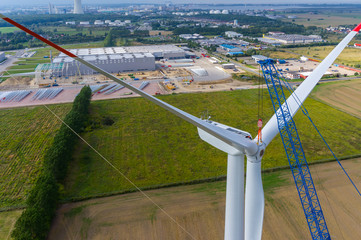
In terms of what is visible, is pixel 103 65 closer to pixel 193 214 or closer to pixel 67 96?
pixel 67 96

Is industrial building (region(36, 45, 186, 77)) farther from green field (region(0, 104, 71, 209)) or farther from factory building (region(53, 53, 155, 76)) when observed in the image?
green field (region(0, 104, 71, 209))

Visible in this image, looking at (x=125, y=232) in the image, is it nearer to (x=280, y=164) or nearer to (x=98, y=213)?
(x=98, y=213)

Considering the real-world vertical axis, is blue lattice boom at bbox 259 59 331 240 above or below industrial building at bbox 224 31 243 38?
above

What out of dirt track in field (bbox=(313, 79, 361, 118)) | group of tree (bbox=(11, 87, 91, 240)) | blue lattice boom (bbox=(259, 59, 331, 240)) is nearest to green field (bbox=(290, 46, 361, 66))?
dirt track in field (bbox=(313, 79, 361, 118))

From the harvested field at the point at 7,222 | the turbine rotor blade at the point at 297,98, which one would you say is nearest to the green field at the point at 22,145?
the harvested field at the point at 7,222

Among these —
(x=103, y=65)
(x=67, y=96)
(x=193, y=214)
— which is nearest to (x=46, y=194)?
(x=193, y=214)

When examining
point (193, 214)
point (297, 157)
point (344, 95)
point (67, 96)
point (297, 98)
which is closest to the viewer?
point (297, 98)
